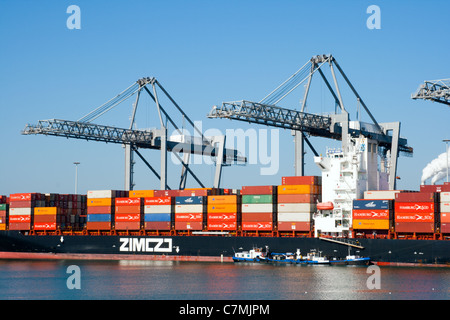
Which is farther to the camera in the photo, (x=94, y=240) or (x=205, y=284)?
(x=94, y=240)

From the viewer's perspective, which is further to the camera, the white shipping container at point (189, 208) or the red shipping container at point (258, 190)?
the white shipping container at point (189, 208)

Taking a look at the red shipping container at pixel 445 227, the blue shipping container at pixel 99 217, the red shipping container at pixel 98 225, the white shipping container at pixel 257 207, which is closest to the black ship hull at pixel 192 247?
the red shipping container at pixel 445 227

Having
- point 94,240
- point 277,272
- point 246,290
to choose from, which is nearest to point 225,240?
point 277,272

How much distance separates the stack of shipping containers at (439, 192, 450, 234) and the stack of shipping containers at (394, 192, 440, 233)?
0.39m

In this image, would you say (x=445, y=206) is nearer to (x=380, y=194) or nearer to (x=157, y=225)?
(x=380, y=194)

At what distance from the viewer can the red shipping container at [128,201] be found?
201 ft

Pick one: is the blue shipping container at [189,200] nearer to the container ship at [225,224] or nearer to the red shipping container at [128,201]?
the container ship at [225,224]

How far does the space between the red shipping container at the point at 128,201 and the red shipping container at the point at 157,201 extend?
0.77 metres

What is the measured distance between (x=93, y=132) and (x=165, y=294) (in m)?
30.2

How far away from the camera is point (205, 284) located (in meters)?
38.9

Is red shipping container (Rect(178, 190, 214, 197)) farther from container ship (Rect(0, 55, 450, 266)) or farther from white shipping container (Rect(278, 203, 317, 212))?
white shipping container (Rect(278, 203, 317, 212))

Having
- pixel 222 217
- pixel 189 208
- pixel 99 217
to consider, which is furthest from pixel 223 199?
pixel 99 217

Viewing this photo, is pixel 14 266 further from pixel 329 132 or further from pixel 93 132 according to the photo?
pixel 329 132

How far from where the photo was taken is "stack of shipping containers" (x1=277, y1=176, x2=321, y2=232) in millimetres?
52375
